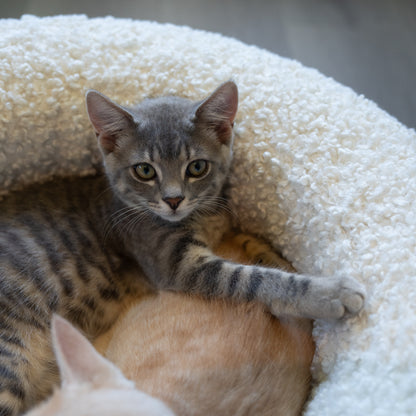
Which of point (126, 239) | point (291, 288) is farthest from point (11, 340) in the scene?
point (291, 288)

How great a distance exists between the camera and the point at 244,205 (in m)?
1.58

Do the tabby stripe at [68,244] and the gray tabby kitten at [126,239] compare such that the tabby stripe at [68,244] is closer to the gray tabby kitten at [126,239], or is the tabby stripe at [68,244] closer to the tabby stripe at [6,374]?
the gray tabby kitten at [126,239]

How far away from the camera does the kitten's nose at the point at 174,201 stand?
4.44 ft

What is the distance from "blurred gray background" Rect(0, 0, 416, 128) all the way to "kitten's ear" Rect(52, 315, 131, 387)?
5.97ft

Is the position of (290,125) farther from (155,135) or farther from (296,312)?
(296,312)

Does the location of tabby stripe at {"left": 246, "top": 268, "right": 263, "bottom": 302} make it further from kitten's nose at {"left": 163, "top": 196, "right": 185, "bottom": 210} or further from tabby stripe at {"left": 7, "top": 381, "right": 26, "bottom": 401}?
tabby stripe at {"left": 7, "top": 381, "right": 26, "bottom": 401}

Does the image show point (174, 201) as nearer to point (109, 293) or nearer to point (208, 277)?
point (208, 277)

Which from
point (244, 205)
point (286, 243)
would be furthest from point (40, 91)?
point (286, 243)

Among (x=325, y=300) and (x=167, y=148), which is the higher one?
(x=167, y=148)

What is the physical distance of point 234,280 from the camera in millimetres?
1304

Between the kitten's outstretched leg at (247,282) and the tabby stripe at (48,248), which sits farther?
the tabby stripe at (48,248)

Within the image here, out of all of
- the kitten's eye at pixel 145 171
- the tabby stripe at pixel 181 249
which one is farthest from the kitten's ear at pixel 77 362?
the kitten's eye at pixel 145 171

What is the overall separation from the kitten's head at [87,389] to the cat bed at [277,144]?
1.51 feet

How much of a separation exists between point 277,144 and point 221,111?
0.20m
